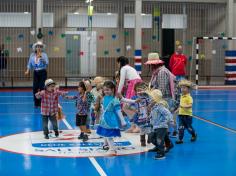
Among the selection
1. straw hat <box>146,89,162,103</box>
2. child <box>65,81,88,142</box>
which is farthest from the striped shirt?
straw hat <box>146,89,162,103</box>

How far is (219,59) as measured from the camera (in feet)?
74.8

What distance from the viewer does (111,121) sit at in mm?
7871

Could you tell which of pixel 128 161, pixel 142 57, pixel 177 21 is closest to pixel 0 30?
pixel 142 57

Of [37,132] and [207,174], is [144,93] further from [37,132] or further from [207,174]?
[37,132]

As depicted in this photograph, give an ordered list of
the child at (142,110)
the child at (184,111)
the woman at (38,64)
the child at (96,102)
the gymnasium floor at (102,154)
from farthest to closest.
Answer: the woman at (38,64), the child at (184,111), the child at (96,102), the child at (142,110), the gymnasium floor at (102,154)

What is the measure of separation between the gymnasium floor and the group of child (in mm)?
219

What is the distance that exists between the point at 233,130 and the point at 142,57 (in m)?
12.5

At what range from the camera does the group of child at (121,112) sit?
7812mm

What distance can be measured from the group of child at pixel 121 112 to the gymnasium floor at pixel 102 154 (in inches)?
8.6

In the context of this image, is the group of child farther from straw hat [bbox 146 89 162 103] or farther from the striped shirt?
the striped shirt

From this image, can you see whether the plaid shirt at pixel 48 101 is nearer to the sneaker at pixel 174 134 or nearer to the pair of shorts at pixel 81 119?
the pair of shorts at pixel 81 119

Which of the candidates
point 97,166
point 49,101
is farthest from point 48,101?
point 97,166

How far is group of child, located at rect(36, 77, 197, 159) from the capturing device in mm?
7812

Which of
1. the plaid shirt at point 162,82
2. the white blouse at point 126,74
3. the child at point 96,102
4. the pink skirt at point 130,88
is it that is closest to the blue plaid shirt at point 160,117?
the plaid shirt at point 162,82
